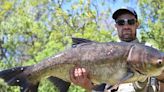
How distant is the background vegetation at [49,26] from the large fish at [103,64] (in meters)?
11.4

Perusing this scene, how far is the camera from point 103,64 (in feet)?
15.0

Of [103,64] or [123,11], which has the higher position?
[123,11]

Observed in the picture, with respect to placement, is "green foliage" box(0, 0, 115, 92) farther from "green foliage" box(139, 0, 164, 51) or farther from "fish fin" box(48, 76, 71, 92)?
"fish fin" box(48, 76, 71, 92)

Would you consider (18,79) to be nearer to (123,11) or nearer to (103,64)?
(103,64)

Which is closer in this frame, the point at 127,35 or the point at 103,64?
the point at 103,64

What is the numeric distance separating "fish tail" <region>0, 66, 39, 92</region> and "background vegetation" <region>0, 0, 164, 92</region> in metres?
11.3

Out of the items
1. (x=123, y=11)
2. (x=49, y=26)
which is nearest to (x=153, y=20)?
(x=49, y=26)

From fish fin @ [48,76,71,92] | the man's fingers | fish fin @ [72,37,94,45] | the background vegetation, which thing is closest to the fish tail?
fish fin @ [48,76,71,92]

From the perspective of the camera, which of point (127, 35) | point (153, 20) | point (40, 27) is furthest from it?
point (40, 27)

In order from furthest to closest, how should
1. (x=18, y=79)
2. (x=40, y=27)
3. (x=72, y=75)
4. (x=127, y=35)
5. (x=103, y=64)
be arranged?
(x=40, y=27) → (x=127, y=35) → (x=18, y=79) → (x=72, y=75) → (x=103, y=64)

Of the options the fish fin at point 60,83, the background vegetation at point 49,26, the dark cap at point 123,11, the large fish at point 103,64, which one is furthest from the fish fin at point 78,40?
the background vegetation at point 49,26

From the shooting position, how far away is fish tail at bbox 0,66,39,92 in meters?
5.02

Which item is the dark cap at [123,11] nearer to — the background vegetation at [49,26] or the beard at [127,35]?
the beard at [127,35]

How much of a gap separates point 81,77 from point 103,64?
498 mm
